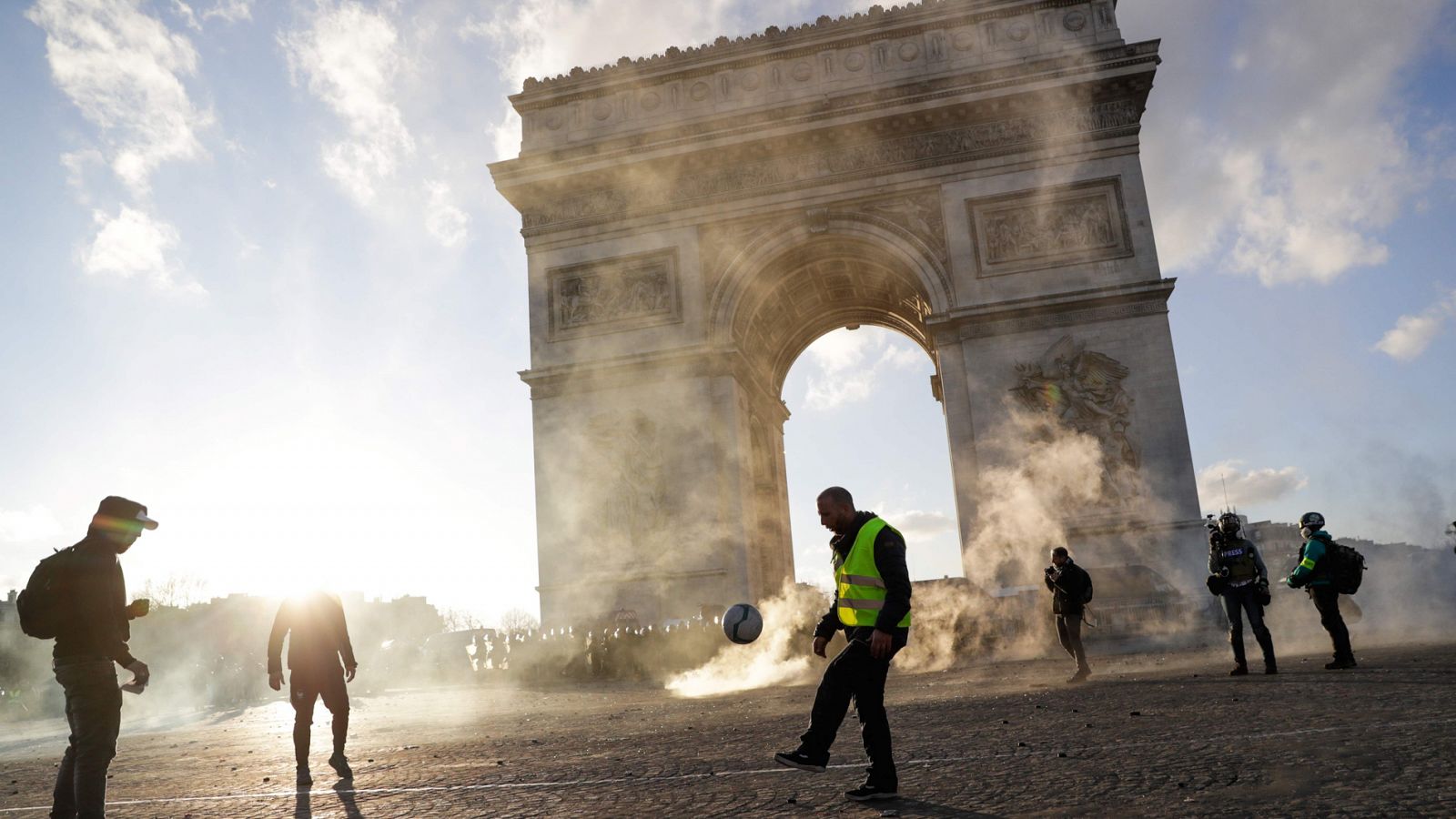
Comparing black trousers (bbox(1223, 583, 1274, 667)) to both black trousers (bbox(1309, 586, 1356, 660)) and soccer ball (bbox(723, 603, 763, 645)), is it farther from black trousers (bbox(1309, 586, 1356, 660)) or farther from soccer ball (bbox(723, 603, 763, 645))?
soccer ball (bbox(723, 603, 763, 645))

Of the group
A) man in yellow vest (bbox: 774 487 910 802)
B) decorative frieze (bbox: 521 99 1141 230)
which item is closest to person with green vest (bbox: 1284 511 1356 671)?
man in yellow vest (bbox: 774 487 910 802)

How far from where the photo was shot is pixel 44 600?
502cm

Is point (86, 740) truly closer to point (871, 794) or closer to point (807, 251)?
point (871, 794)

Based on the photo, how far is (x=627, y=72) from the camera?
23219 millimetres

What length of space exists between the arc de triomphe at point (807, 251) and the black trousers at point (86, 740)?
16.1 metres

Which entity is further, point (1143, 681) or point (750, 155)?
point (750, 155)

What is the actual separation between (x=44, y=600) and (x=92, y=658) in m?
0.38

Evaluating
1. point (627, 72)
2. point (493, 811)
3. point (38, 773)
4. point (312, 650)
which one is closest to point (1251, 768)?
point (493, 811)

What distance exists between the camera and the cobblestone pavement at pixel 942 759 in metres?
4.35

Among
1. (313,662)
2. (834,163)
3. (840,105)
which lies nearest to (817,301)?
(834,163)

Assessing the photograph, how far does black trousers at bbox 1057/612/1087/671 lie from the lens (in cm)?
1112

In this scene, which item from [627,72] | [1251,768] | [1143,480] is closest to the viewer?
[1251,768]

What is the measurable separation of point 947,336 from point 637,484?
7485 millimetres

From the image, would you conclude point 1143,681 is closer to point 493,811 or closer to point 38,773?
point 493,811
